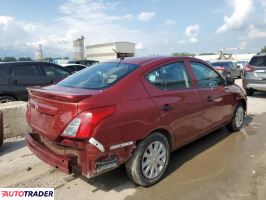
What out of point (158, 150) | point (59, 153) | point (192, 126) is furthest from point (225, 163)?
point (59, 153)

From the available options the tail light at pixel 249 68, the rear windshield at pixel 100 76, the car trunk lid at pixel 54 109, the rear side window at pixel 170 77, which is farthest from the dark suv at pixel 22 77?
the tail light at pixel 249 68

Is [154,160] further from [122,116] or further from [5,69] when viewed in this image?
[5,69]

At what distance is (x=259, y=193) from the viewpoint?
386 cm

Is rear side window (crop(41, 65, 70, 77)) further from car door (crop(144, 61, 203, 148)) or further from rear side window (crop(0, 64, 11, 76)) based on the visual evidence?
car door (crop(144, 61, 203, 148))

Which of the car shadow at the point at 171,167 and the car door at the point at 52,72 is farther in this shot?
the car door at the point at 52,72

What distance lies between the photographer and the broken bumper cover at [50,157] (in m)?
3.47

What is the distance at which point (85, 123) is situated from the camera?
3.31 m

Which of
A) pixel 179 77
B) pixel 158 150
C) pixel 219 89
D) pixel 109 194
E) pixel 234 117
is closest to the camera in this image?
pixel 109 194

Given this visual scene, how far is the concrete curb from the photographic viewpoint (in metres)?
6.23

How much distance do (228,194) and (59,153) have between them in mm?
2175

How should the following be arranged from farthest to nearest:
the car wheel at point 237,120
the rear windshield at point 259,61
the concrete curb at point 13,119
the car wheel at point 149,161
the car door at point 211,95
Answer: the rear windshield at point 259,61
the car wheel at point 237,120
the concrete curb at point 13,119
the car door at point 211,95
the car wheel at point 149,161

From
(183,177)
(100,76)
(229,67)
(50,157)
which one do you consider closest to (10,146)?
(50,157)

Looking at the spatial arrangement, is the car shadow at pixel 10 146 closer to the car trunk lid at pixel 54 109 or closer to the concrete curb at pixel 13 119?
the concrete curb at pixel 13 119

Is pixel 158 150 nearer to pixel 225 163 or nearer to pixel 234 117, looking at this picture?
pixel 225 163
